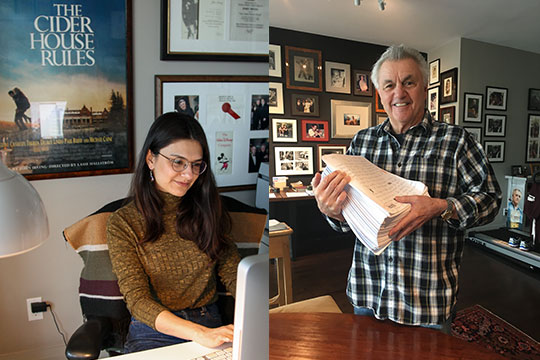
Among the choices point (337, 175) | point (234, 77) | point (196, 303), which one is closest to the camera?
point (337, 175)

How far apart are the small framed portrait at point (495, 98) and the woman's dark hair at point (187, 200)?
2.31 ft

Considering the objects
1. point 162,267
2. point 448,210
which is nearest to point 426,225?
point 448,210

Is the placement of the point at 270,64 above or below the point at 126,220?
above

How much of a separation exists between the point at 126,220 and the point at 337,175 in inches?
Answer: 31.8

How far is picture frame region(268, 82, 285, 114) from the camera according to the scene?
0.22 m

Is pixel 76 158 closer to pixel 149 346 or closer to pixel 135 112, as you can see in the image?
pixel 135 112

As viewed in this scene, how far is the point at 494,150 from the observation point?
20 centimetres

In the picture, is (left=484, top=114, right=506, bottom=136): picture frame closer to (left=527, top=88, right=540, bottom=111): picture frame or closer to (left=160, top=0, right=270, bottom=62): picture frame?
(left=527, top=88, right=540, bottom=111): picture frame

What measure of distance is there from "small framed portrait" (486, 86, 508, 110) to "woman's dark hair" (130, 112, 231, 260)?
70 cm

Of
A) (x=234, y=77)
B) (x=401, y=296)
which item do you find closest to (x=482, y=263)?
(x=401, y=296)

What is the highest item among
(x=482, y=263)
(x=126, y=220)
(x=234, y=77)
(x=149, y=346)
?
(x=234, y=77)

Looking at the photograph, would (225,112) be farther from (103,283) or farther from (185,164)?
(103,283)

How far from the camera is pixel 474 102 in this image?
0.67 ft

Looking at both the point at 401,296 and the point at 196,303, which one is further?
the point at 196,303
